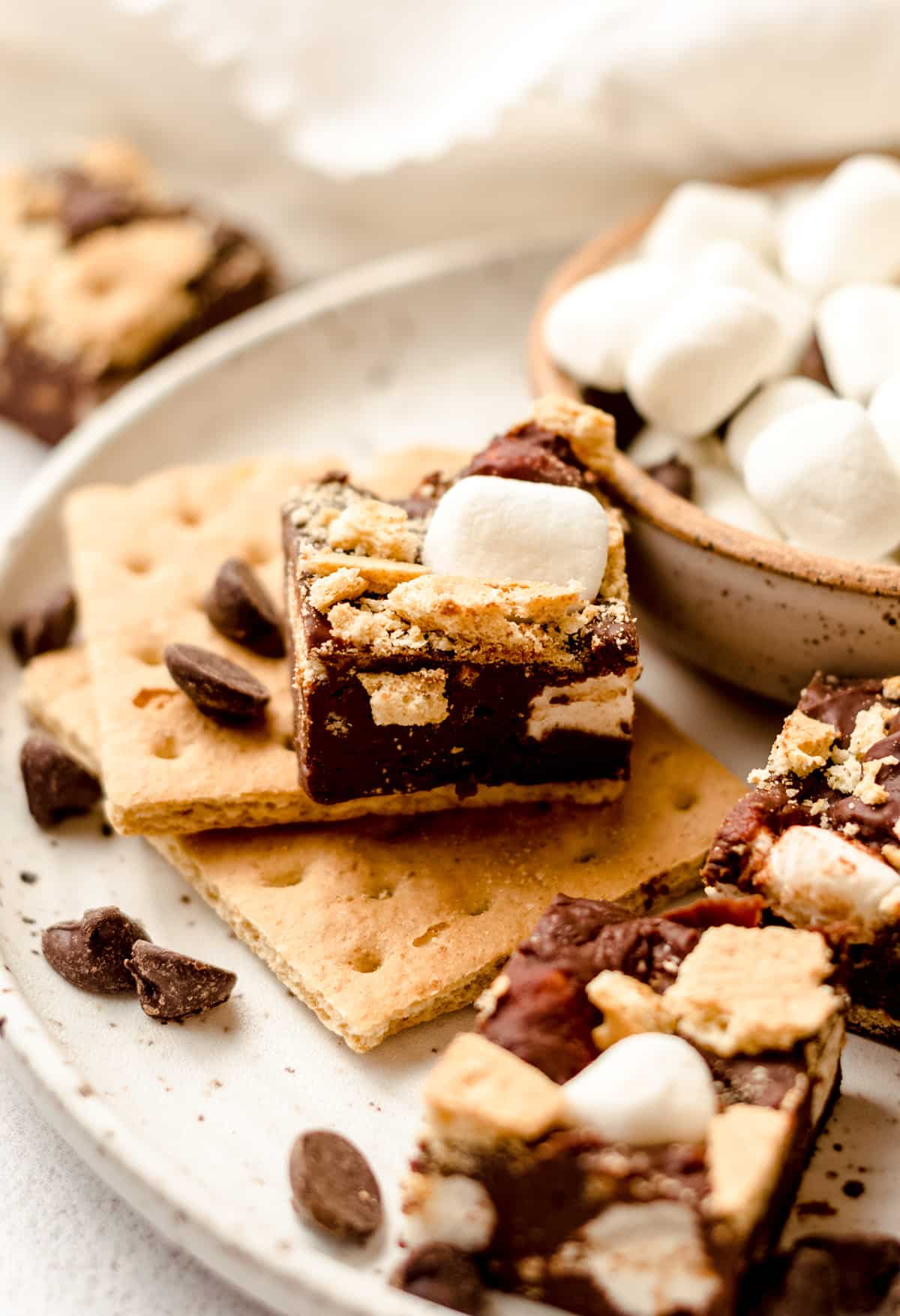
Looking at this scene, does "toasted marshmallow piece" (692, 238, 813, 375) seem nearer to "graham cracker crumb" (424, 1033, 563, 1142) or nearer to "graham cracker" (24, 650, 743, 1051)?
"graham cracker" (24, 650, 743, 1051)

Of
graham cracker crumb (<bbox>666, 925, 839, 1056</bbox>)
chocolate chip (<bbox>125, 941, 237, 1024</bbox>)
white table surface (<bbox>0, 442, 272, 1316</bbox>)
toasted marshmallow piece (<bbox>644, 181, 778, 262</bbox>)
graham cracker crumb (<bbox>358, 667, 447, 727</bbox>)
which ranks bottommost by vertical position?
white table surface (<bbox>0, 442, 272, 1316</bbox>)

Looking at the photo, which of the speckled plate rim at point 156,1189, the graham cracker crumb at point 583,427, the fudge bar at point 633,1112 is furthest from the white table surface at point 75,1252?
the graham cracker crumb at point 583,427

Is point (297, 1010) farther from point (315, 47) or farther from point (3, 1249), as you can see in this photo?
point (315, 47)

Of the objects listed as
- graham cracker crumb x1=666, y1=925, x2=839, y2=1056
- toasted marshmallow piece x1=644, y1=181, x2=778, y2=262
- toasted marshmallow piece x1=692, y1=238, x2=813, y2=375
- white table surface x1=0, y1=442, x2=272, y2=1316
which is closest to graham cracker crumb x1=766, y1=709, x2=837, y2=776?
graham cracker crumb x1=666, y1=925, x2=839, y2=1056

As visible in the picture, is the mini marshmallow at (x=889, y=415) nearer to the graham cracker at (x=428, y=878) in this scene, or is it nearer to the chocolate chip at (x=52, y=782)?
the graham cracker at (x=428, y=878)

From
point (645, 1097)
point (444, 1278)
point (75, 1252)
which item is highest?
point (645, 1097)

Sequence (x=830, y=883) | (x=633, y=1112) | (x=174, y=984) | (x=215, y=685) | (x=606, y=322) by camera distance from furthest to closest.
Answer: (x=606, y=322)
(x=215, y=685)
(x=174, y=984)
(x=830, y=883)
(x=633, y=1112)

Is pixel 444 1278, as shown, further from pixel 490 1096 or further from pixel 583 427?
pixel 583 427

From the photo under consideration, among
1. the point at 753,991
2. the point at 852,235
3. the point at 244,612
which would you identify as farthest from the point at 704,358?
the point at 753,991
